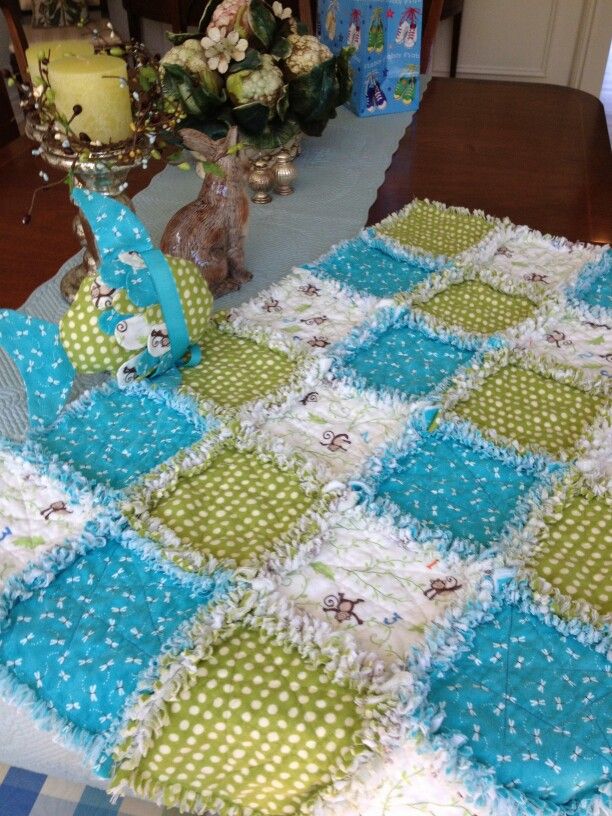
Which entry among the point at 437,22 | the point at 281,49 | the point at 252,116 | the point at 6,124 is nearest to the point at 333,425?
the point at 252,116

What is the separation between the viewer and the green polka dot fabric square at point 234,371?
779 millimetres

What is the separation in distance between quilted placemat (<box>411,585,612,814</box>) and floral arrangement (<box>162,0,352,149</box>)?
804 mm

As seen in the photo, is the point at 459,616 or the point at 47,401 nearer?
the point at 459,616

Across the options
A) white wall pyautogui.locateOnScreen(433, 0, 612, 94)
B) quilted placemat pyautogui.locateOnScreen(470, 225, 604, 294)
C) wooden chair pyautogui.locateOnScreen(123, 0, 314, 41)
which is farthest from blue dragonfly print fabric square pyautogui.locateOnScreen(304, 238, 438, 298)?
white wall pyautogui.locateOnScreen(433, 0, 612, 94)

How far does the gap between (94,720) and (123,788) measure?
0.05 m

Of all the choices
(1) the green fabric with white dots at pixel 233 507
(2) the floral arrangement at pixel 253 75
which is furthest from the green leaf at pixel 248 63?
(1) the green fabric with white dots at pixel 233 507

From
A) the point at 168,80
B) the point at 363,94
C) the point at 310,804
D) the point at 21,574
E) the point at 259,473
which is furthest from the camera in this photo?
the point at 363,94

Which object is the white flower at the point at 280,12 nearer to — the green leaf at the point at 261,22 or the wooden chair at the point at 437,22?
the green leaf at the point at 261,22

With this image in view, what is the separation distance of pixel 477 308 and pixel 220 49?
1.76 ft

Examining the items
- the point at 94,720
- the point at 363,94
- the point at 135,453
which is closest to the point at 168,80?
the point at 363,94

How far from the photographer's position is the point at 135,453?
70 cm

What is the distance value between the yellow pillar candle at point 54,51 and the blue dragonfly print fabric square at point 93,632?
2.00 ft

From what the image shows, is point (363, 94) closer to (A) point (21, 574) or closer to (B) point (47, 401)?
(B) point (47, 401)

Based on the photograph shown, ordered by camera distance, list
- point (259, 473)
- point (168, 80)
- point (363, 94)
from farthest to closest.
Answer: point (363, 94) < point (168, 80) < point (259, 473)
